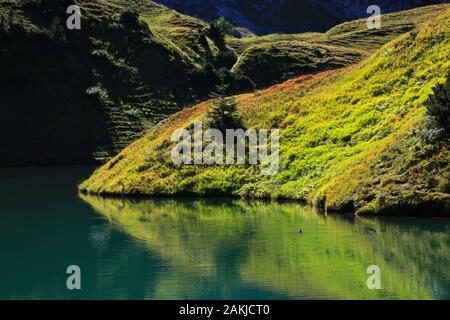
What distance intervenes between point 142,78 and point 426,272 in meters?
117

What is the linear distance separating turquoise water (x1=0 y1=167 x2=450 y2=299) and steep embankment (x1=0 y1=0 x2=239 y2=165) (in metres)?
65.2

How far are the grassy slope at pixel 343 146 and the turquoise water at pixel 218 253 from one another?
2170mm

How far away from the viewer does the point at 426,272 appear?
107 ft

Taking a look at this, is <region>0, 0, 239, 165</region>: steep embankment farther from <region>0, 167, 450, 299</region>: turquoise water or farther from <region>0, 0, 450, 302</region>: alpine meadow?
<region>0, 167, 450, 299</region>: turquoise water

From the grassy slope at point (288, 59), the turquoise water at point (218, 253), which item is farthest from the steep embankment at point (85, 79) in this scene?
the turquoise water at point (218, 253)

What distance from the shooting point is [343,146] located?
59.7 m

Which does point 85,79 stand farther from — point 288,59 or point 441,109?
point 441,109

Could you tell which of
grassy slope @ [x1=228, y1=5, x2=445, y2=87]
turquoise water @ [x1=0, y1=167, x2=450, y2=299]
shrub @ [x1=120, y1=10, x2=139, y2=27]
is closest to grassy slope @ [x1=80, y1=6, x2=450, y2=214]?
turquoise water @ [x1=0, y1=167, x2=450, y2=299]

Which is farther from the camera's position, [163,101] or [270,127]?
[163,101]

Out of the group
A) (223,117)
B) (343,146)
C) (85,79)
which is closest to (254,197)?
(343,146)

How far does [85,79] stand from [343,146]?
86.8m

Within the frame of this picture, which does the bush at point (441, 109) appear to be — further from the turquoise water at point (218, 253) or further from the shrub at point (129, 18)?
the shrub at point (129, 18)

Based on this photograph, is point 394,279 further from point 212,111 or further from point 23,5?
point 23,5
